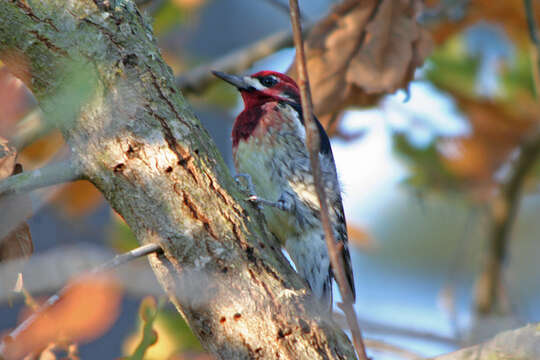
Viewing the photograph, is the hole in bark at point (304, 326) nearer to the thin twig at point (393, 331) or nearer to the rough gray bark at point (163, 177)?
the rough gray bark at point (163, 177)

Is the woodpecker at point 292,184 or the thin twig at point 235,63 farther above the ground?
the thin twig at point 235,63

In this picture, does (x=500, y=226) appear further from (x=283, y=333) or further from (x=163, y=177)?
(x=163, y=177)

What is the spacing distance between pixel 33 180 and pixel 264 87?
1.85 metres

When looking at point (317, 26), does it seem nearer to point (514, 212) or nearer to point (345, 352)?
point (345, 352)

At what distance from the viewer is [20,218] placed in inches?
65.5

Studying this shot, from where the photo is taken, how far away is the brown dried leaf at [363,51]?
2.63 metres

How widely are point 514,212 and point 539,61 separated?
3.97 ft

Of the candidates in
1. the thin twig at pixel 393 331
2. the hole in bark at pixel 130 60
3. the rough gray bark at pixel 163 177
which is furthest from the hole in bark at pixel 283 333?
the hole in bark at pixel 130 60

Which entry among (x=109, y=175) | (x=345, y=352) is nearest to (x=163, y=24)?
(x=109, y=175)

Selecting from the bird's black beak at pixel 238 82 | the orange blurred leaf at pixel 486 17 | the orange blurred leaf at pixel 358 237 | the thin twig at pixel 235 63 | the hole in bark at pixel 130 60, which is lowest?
the hole in bark at pixel 130 60

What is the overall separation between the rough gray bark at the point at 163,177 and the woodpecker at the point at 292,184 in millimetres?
937

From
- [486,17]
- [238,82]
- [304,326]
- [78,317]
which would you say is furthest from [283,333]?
[486,17]

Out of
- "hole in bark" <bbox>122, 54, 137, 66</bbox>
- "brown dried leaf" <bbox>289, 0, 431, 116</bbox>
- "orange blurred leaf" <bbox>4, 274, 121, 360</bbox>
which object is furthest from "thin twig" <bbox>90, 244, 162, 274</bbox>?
"brown dried leaf" <bbox>289, 0, 431, 116</bbox>

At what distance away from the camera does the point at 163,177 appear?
162 cm
